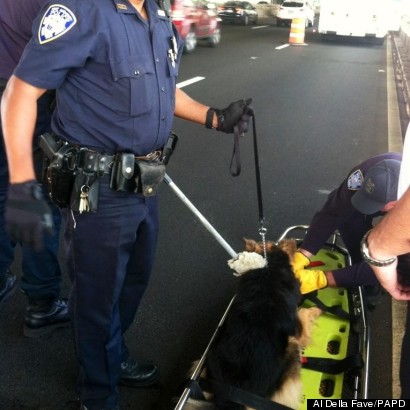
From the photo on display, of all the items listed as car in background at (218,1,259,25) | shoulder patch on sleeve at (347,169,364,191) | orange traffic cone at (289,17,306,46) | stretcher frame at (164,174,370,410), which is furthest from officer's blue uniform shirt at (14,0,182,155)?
car in background at (218,1,259,25)

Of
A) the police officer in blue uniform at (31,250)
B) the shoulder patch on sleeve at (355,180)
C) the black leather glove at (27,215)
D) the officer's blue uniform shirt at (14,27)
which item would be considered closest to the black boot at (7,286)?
the police officer in blue uniform at (31,250)

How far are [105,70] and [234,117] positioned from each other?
90cm

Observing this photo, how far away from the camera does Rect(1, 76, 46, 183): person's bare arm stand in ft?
5.36

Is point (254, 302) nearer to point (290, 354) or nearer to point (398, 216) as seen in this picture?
point (290, 354)

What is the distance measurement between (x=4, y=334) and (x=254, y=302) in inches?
62.0

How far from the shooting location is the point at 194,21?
13.7 meters

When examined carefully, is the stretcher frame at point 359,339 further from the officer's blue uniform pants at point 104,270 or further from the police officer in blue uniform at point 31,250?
the police officer in blue uniform at point 31,250

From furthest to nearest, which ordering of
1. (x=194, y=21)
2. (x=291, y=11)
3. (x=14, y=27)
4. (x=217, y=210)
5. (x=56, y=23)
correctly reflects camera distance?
(x=291, y=11) < (x=194, y=21) < (x=217, y=210) < (x=14, y=27) < (x=56, y=23)

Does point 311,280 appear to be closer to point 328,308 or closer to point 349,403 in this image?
point 328,308

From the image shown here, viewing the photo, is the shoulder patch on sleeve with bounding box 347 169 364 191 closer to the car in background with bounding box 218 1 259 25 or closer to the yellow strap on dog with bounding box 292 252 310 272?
the yellow strap on dog with bounding box 292 252 310 272

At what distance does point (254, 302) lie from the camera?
6.99ft

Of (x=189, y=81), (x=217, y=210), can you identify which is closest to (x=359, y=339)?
(x=217, y=210)

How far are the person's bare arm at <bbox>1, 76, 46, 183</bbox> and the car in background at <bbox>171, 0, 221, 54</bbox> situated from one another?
36.2ft

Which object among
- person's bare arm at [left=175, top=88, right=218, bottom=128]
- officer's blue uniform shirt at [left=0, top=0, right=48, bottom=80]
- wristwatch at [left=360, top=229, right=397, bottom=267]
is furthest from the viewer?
person's bare arm at [left=175, top=88, right=218, bottom=128]
